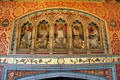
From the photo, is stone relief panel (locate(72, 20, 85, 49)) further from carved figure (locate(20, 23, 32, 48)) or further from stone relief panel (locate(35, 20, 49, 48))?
carved figure (locate(20, 23, 32, 48))

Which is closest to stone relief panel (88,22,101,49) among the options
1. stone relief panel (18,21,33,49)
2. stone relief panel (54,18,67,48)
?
stone relief panel (54,18,67,48)

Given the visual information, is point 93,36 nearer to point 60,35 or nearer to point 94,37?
point 94,37

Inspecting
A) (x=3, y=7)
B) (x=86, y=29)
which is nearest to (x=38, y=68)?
(x=86, y=29)

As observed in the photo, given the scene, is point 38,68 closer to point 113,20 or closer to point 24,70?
point 24,70

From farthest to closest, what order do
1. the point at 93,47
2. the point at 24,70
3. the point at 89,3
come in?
1. the point at 89,3
2. the point at 93,47
3. the point at 24,70

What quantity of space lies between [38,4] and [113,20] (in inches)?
117

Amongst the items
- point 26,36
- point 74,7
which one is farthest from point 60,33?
point 26,36

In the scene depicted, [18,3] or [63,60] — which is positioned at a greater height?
[18,3]

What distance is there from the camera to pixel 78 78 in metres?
5.96

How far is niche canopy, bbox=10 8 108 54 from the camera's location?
6148 mm

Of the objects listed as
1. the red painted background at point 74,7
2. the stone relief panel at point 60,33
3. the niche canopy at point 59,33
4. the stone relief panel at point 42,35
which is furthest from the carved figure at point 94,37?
the stone relief panel at point 42,35

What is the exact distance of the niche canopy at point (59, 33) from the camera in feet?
20.2

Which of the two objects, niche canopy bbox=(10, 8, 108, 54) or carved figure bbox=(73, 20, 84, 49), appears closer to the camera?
niche canopy bbox=(10, 8, 108, 54)

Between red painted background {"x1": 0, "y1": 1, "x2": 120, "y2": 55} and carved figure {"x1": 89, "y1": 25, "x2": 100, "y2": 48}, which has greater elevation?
red painted background {"x1": 0, "y1": 1, "x2": 120, "y2": 55}
